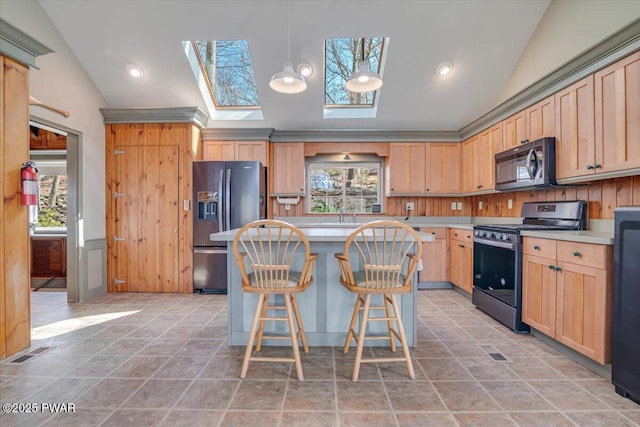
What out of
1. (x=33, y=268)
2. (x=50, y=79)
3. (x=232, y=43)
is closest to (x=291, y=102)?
(x=232, y=43)

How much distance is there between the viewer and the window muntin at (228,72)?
400cm

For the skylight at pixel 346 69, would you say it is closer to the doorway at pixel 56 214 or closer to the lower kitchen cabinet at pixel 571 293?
the lower kitchen cabinet at pixel 571 293

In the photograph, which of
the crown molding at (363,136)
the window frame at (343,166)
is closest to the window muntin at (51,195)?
the crown molding at (363,136)

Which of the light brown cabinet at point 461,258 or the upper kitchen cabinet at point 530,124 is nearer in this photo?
the upper kitchen cabinet at point 530,124

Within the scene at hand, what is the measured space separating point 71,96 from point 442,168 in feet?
16.3

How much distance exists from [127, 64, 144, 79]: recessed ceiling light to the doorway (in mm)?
984

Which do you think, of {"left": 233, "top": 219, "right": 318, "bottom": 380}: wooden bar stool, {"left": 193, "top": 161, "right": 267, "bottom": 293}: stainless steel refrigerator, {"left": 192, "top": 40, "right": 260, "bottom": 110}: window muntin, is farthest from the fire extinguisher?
{"left": 192, "top": 40, "right": 260, "bottom": 110}: window muntin

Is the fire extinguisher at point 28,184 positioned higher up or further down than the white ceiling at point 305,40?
further down

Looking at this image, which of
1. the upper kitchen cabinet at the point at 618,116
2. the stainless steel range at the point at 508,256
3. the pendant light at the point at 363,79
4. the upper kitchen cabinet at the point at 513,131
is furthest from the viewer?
the upper kitchen cabinet at the point at 513,131

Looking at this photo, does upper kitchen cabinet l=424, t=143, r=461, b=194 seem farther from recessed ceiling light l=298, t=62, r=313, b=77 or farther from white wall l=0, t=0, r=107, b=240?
white wall l=0, t=0, r=107, b=240

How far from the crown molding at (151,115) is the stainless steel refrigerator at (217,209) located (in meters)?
0.65

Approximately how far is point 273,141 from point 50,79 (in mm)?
2668

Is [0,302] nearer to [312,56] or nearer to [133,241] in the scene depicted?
[133,241]

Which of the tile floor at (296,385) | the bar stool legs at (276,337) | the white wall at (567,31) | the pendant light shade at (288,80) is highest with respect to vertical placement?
the white wall at (567,31)
